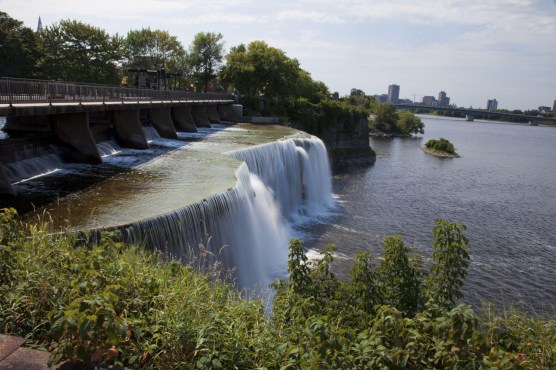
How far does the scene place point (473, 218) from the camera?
29.2 m

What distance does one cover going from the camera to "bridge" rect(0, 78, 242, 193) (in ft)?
51.1

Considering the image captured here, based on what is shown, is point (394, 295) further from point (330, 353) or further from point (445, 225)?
point (330, 353)

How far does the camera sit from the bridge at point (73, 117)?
1557cm

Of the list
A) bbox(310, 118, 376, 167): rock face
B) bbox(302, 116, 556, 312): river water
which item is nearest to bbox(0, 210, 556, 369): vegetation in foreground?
bbox(302, 116, 556, 312): river water

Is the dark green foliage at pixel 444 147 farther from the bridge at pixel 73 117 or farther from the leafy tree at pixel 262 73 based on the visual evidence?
the bridge at pixel 73 117

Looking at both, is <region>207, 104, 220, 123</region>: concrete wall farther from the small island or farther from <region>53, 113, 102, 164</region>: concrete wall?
the small island

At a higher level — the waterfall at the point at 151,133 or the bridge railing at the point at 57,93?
the bridge railing at the point at 57,93

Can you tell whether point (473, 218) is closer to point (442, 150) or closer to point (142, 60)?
point (442, 150)

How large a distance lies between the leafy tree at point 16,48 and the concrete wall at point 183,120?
1962 centimetres

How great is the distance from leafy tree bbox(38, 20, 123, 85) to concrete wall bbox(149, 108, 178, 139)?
77.6 ft

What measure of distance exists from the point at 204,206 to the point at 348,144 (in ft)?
164

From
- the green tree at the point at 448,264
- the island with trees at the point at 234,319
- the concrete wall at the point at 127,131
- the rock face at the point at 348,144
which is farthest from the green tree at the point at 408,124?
the green tree at the point at 448,264

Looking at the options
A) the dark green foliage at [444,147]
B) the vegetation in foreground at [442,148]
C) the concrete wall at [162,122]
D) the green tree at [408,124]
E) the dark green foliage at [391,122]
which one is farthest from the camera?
the green tree at [408,124]

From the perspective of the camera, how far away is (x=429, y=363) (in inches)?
174
